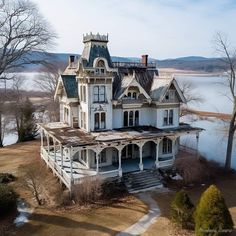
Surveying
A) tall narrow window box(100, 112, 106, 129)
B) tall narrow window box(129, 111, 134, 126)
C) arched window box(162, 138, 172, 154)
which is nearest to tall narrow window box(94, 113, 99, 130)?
tall narrow window box(100, 112, 106, 129)

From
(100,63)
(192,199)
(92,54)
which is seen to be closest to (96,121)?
(100,63)

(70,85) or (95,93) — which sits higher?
(70,85)

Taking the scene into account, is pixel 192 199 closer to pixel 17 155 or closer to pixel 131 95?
pixel 131 95

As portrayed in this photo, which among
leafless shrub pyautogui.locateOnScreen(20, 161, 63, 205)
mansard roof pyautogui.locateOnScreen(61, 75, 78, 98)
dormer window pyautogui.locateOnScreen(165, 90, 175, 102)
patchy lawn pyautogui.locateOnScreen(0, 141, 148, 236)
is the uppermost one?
mansard roof pyautogui.locateOnScreen(61, 75, 78, 98)

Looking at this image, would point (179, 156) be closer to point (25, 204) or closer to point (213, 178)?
point (213, 178)

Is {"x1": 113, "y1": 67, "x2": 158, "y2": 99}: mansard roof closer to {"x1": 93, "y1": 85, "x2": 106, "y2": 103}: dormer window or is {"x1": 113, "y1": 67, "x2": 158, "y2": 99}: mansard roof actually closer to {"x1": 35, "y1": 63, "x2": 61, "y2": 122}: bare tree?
{"x1": 93, "y1": 85, "x2": 106, "y2": 103}: dormer window

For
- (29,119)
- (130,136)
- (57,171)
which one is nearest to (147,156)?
(130,136)

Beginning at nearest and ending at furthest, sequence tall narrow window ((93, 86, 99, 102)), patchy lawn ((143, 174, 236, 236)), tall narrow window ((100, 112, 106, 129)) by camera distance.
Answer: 1. patchy lawn ((143, 174, 236, 236))
2. tall narrow window ((93, 86, 99, 102))
3. tall narrow window ((100, 112, 106, 129))

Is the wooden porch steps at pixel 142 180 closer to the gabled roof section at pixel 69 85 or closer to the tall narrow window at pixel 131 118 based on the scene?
the tall narrow window at pixel 131 118
